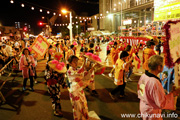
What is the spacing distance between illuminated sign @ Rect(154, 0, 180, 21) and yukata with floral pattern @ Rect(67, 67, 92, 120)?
12.0 meters

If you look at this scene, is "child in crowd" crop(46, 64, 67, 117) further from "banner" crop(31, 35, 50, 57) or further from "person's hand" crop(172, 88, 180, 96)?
"person's hand" crop(172, 88, 180, 96)

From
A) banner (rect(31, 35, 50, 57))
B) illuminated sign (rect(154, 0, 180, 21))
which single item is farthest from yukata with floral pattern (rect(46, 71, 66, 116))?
Result: illuminated sign (rect(154, 0, 180, 21))

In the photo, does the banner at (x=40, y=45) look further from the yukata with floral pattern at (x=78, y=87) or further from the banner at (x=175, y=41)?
the banner at (x=175, y=41)

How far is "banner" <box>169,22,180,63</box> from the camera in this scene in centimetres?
263

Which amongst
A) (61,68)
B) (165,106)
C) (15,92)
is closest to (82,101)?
(61,68)

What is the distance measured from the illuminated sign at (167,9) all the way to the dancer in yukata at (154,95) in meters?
12.0

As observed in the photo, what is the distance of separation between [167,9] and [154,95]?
43.5 feet

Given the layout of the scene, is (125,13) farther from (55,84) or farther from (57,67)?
(57,67)

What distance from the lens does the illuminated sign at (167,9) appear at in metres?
12.0

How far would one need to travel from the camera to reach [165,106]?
2189mm

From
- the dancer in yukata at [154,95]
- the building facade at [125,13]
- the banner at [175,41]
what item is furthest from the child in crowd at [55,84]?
the building facade at [125,13]

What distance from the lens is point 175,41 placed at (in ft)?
8.66

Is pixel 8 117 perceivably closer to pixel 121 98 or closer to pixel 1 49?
pixel 121 98

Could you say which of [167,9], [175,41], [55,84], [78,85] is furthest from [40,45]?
[167,9]
